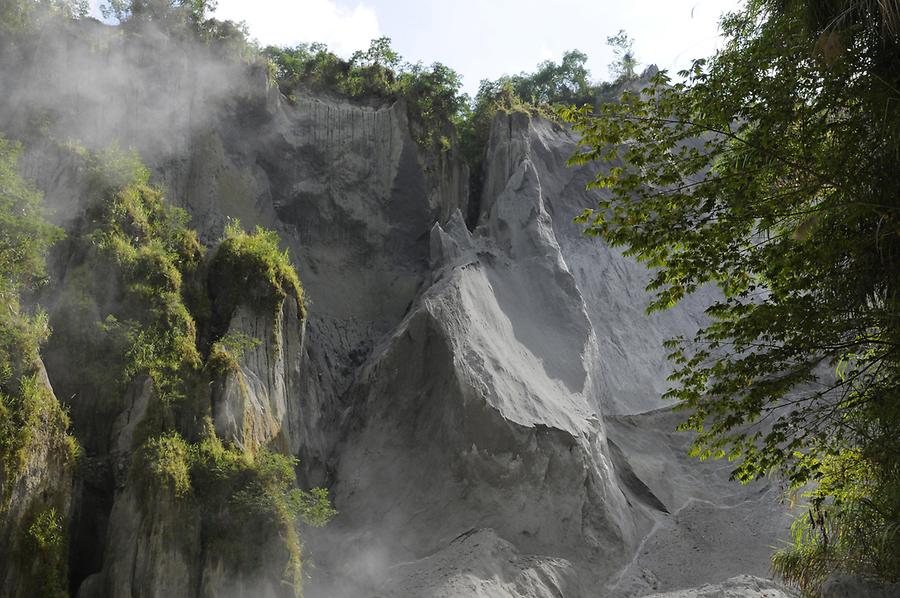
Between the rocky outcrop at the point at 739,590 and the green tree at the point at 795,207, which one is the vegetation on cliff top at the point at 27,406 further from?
the rocky outcrop at the point at 739,590

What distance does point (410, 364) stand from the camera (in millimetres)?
19406

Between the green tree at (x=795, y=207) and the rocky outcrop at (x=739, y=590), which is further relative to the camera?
the rocky outcrop at (x=739, y=590)

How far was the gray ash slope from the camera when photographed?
52.6ft

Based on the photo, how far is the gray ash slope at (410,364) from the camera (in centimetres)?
1605

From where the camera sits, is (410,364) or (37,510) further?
(410,364)

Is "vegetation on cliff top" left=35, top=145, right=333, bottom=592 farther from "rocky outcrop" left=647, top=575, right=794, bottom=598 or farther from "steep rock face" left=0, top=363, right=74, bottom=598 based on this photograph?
"rocky outcrop" left=647, top=575, right=794, bottom=598

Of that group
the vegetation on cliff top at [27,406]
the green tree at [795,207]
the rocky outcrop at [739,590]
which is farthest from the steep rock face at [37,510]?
the rocky outcrop at [739,590]

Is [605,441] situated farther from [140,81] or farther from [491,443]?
[140,81]

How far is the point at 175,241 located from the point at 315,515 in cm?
633

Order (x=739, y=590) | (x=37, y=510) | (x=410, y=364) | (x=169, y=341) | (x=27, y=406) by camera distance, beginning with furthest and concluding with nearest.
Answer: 1. (x=410, y=364)
2. (x=739, y=590)
3. (x=169, y=341)
4. (x=27, y=406)
5. (x=37, y=510)

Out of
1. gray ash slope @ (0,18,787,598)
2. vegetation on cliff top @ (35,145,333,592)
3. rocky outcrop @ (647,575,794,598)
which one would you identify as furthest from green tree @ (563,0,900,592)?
vegetation on cliff top @ (35,145,333,592)

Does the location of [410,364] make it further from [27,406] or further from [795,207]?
[795,207]

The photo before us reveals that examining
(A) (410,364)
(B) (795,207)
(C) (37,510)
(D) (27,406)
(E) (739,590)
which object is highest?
(A) (410,364)

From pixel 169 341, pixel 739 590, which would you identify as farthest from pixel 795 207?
pixel 169 341
